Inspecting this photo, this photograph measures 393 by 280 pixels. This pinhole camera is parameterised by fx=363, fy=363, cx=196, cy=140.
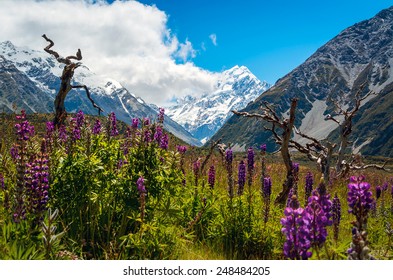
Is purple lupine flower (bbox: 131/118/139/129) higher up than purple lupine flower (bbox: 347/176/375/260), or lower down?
higher up

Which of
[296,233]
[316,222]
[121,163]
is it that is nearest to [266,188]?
[121,163]

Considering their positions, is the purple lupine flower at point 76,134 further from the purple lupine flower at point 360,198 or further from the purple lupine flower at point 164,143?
the purple lupine flower at point 360,198

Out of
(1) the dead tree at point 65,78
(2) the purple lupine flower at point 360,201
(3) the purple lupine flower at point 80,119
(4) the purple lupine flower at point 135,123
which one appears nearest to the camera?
(2) the purple lupine flower at point 360,201

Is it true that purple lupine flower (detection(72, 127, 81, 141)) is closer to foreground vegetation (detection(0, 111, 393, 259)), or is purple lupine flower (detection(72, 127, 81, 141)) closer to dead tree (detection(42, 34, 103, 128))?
foreground vegetation (detection(0, 111, 393, 259))

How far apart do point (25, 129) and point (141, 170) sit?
179cm

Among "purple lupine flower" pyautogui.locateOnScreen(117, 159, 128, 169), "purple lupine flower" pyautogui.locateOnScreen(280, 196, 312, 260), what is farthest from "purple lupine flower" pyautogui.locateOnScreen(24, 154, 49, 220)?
"purple lupine flower" pyautogui.locateOnScreen(280, 196, 312, 260)

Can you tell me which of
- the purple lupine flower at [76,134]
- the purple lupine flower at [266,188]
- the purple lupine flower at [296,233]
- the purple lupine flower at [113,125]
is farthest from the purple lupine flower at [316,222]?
the purple lupine flower at [113,125]

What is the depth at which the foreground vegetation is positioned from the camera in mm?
3885

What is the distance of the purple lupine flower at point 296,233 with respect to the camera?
3.12 m

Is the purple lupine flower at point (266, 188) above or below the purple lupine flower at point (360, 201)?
above

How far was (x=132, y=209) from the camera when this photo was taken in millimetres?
5371

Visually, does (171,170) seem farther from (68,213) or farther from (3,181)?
(3,181)

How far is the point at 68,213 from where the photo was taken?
5711 millimetres

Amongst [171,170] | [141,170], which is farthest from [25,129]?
[171,170]
